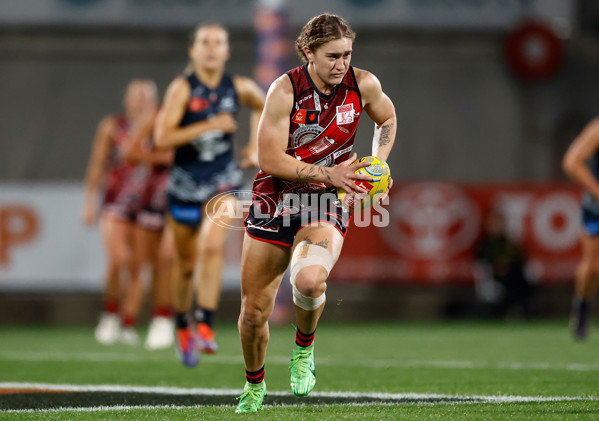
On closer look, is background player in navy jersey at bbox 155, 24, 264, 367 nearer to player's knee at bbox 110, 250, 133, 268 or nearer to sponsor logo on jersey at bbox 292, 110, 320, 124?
sponsor logo on jersey at bbox 292, 110, 320, 124

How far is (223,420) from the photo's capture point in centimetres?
482

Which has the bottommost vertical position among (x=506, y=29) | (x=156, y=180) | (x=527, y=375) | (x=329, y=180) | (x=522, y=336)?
(x=522, y=336)

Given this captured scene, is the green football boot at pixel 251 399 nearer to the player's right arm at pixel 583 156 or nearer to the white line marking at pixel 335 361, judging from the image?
the white line marking at pixel 335 361

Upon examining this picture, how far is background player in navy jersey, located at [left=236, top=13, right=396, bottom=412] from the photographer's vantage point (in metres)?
5.03

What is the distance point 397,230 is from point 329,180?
30.6 ft

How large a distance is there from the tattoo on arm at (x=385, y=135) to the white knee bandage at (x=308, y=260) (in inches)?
27.1

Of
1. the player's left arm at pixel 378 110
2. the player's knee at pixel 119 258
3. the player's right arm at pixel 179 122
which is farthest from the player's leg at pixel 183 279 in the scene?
the player's knee at pixel 119 258

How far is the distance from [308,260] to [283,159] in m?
0.49

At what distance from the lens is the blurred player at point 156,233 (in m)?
9.87

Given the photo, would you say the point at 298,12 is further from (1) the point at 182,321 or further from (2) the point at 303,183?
(2) the point at 303,183

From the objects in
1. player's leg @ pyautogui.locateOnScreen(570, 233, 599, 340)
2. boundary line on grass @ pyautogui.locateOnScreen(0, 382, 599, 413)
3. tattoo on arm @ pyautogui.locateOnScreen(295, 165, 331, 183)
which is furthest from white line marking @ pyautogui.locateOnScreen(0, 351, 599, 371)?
tattoo on arm @ pyautogui.locateOnScreen(295, 165, 331, 183)

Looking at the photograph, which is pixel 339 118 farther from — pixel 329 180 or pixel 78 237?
pixel 78 237

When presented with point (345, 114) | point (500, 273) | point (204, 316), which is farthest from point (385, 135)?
point (500, 273)

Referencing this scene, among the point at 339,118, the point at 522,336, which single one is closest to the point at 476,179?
the point at 522,336
